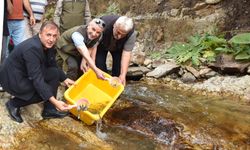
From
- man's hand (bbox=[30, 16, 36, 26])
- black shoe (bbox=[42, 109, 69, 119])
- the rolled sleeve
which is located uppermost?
man's hand (bbox=[30, 16, 36, 26])

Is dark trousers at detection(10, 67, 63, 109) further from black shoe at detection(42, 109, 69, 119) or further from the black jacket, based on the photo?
black shoe at detection(42, 109, 69, 119)

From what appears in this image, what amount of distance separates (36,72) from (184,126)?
1816 millimetres

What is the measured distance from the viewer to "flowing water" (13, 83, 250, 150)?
13.5 feet

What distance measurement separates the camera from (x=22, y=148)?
12.2 ft

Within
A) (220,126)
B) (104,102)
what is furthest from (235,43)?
(104,102)

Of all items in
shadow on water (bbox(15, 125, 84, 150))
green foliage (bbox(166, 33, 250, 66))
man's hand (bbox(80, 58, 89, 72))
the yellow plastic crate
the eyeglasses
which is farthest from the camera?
green foliage (bbox(166, 33, 250, 66))

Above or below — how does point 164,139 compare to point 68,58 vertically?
below

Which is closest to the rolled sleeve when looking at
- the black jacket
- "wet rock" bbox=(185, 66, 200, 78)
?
the black jacket

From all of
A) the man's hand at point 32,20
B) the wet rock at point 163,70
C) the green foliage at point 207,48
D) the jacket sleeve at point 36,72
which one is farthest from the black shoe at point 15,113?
the green foliage at point 207,48

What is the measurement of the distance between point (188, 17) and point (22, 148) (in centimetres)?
515

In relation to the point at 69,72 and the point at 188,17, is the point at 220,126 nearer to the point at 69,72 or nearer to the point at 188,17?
the point at 69,72

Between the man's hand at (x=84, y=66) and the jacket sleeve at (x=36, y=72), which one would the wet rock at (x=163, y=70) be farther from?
the jacket sleeve at (x=36, y=72)

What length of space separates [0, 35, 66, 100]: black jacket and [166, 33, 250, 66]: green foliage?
3426 millimetres

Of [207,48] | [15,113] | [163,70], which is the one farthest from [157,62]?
[15,113]
